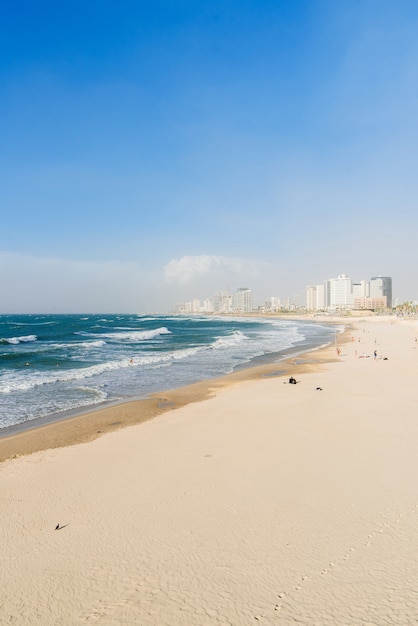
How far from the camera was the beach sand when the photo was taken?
194 inches

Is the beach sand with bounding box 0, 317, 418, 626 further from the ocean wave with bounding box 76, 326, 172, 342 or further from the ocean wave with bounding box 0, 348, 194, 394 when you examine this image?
the ocean wave with bounding box 76, 326, 172, 342

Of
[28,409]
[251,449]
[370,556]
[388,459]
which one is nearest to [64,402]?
[28,409]

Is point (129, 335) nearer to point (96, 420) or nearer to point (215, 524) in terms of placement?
point (96, 420)

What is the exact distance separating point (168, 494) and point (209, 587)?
2946mm

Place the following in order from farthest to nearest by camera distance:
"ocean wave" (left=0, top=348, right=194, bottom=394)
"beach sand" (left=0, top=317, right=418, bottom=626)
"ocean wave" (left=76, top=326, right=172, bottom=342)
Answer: "ocean wave" (left=76, top=326, right=172, bottom=342) < "ocean wave" (left=0, top=348, right=194, bottom=394) < "beach sand" (left=0, top=317, right=418, bottom=626)

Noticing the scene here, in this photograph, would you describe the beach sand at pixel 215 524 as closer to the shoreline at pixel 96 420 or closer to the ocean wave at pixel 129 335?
the shoreline at pixel 96 420

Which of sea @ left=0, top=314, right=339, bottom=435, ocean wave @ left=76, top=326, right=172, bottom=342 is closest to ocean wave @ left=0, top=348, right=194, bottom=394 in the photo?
sea @ left=0, top=314, right=339, bottom=435

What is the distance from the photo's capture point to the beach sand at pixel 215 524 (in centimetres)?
493

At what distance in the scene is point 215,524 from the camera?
22.2 ft

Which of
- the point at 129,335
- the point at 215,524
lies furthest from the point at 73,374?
the point at 129,335

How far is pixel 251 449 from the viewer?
421 inches

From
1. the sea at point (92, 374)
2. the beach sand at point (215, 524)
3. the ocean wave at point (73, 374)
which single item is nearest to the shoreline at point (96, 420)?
the beach sand at point (215, 524)

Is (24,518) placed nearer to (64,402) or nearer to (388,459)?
(388,459)

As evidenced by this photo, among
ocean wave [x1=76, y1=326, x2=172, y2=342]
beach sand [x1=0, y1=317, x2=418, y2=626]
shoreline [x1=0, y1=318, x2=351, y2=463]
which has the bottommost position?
ocean wave [x1=76, y1=326, x2=172, y2=342]
